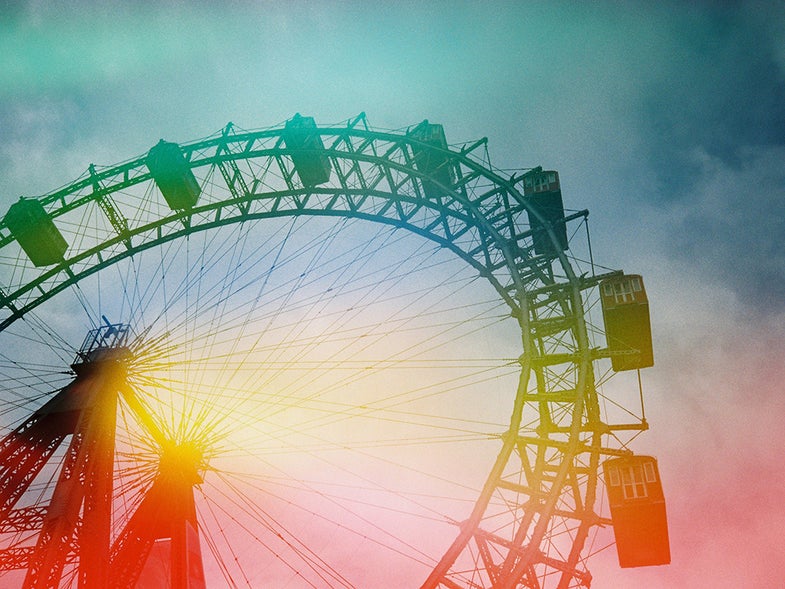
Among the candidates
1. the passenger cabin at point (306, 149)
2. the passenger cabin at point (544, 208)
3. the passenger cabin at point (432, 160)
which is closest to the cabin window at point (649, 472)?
the passenger cabin at point (544, 208)

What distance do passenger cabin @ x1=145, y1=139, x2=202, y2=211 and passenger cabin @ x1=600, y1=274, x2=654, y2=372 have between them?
42.7 ft

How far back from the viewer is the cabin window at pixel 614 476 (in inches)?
563

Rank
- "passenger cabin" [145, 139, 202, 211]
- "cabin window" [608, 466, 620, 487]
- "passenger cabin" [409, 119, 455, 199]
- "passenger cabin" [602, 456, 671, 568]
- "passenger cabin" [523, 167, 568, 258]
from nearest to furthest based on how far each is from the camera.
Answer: "passenger cabin" [602, 456, 671, 568]
"cabin window" [608, 466, 620, 487]
"passenger cabin" [523, 167, 568, 258]
"passenger cabin" [409, 119, 455, 199]
"passenger cabin" [145, 139, 202, 211]

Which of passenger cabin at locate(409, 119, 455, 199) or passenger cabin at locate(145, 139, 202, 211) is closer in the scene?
passenger cabin at locate(409, 119, 455, 199)

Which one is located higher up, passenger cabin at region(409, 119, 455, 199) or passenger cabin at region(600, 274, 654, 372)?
passenger cabin at region(409, 119, 455, 199)

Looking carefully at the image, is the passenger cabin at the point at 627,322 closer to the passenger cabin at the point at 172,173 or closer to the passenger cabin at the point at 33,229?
the passenger cabin at the point at 172,173

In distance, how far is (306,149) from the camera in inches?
675

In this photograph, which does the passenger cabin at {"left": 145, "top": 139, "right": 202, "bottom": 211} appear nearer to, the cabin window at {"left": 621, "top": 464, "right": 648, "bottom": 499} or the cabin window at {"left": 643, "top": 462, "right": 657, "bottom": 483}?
the cabin window at {"left": 621, "top": 464, "right": 648, "bottom": 499}

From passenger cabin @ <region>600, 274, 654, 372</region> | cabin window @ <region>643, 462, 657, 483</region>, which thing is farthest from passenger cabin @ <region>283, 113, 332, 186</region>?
cabin window @ <region>643, 462, 657, 483</region>

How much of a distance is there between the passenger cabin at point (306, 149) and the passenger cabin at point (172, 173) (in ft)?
11.1

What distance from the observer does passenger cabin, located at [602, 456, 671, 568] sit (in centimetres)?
1392

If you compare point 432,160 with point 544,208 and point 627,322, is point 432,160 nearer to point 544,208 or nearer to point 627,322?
point 544,208

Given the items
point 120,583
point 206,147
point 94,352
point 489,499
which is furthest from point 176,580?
point 206,147

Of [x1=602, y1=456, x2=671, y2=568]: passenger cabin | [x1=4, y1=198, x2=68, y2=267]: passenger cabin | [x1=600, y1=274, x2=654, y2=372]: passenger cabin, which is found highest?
[x1=4, y1=198, x2=68, y2=267]: passenger cabin
